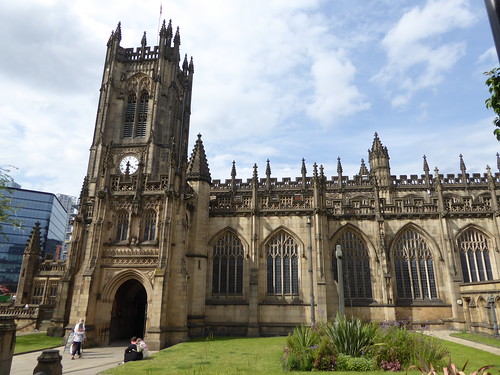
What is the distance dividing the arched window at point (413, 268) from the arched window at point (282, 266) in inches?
314

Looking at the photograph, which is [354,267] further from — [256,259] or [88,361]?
[88,361]

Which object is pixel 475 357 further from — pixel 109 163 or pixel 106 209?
pixel 109 163

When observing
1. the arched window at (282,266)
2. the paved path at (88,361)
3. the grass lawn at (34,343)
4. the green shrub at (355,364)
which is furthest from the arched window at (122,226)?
the green shrub at (355,364)

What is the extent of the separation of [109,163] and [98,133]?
2183cm

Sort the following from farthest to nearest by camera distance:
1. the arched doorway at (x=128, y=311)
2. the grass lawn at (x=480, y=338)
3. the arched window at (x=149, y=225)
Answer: the arched doorway at (x=128, y=311)
the arched window at (x=149, y=225)
the grass lawn at (x=480, y=338)

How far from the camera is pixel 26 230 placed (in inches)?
3644

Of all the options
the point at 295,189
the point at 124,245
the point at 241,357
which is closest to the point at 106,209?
the point at 124,245

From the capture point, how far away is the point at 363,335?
1295cm

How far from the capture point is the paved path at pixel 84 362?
44.4 ft

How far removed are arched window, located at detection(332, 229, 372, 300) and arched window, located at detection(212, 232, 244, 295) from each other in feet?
23.5

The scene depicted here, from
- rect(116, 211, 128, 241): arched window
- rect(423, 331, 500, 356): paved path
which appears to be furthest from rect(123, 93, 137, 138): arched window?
rect(423, 331, 500, 356): paved path

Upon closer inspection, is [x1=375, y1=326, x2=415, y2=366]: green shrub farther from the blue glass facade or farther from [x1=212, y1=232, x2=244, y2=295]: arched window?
the blue glass facade

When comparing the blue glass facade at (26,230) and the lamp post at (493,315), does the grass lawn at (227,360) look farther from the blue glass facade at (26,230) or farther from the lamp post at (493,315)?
the blue glass facade at (26,230)

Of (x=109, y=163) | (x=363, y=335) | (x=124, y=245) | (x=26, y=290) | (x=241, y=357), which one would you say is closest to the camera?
(x=363, y=335)
